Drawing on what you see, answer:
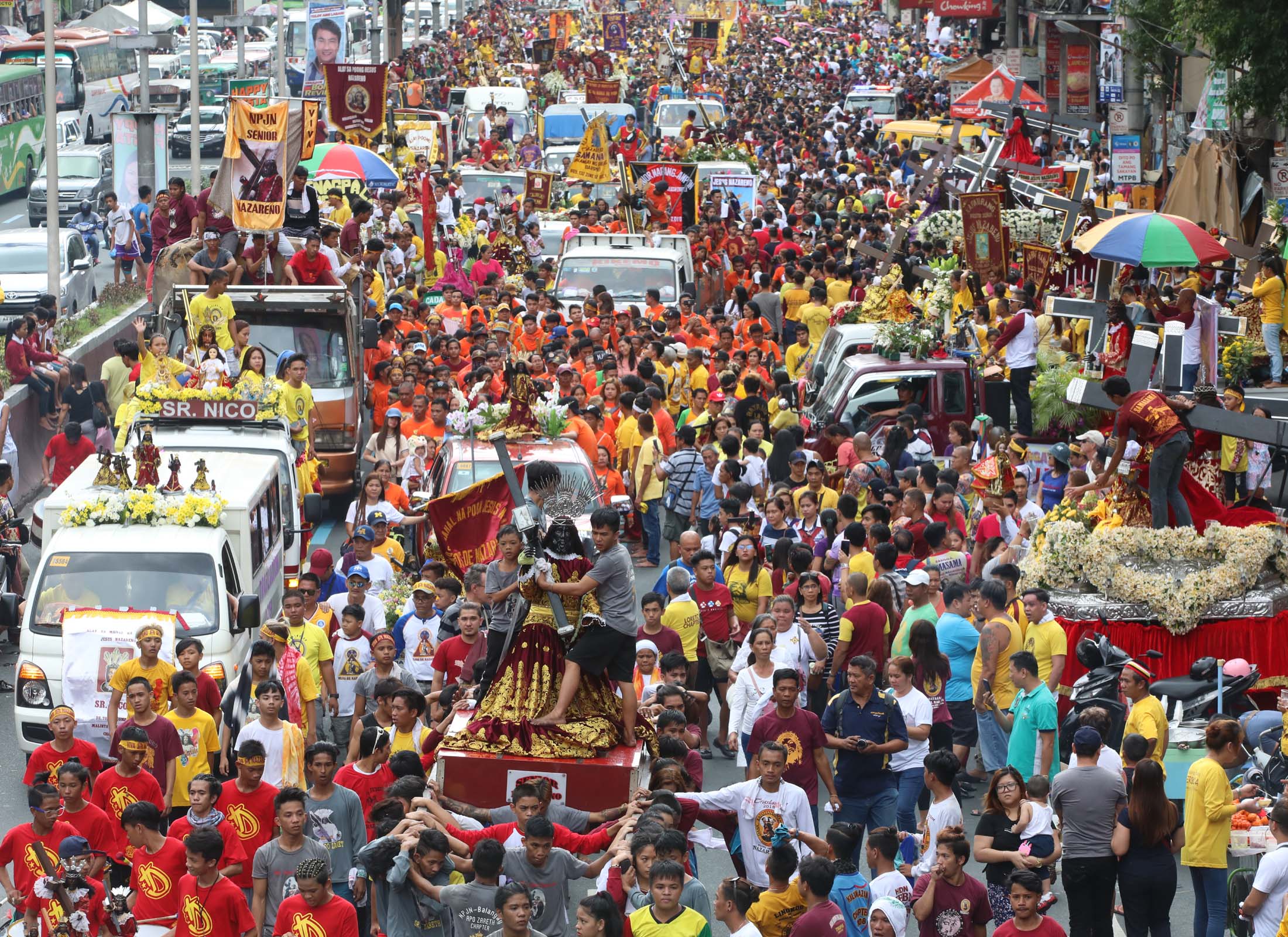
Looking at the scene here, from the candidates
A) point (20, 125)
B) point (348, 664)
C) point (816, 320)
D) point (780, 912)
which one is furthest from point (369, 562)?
point (20, 125)

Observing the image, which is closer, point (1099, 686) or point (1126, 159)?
point (1099, 686)

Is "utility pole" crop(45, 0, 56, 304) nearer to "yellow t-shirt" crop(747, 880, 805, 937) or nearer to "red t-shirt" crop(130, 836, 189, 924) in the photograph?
"red t-shirt" crop(130, 836, 189, 924)

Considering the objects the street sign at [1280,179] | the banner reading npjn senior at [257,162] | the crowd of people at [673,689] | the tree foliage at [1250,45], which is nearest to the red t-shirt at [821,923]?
the crowd of people at [673,689]

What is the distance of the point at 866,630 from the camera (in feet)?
42.1

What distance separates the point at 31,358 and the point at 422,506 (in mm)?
9034

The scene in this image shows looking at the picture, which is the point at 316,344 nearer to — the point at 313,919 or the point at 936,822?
the point at 936,822

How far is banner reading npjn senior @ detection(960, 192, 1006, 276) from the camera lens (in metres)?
23.2

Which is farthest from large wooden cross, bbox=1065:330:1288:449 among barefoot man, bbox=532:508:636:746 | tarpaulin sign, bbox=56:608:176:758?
tarpaulin sign, bbox=56:608:176:758

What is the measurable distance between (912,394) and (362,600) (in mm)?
7036

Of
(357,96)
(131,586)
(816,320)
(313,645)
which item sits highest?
(357,96)

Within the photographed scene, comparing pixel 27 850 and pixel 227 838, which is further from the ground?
pixel 227 838

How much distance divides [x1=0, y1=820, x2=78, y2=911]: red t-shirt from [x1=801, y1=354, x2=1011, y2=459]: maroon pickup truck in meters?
10.1

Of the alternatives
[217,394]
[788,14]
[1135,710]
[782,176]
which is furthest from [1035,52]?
[788,14]

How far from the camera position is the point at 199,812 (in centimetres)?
969
